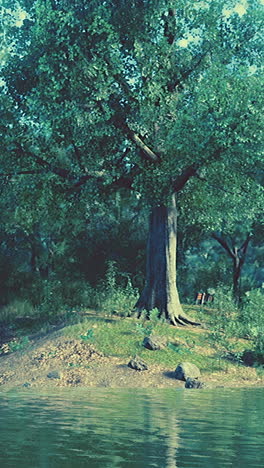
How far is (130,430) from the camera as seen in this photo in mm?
10383

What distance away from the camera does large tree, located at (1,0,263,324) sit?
872 inches

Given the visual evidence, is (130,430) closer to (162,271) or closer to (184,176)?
(184,176)

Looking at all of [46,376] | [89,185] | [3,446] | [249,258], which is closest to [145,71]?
[89,185]

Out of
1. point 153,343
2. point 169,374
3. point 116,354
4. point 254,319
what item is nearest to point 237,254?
point 254,319

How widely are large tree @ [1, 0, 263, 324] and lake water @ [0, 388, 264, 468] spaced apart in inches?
376

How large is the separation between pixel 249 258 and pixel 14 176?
4378cm

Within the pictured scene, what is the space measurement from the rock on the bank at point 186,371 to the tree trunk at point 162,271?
5489 millimetres

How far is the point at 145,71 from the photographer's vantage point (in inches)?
911

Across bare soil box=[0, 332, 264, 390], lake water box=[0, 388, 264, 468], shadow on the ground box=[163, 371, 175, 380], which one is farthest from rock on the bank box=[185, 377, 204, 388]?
lake water box=[0, 388, 264, 468]

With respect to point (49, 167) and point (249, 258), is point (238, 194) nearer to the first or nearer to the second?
point (49, 167)

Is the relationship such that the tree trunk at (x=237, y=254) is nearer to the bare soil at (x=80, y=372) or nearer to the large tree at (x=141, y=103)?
the large tree at (x=141, y=103)

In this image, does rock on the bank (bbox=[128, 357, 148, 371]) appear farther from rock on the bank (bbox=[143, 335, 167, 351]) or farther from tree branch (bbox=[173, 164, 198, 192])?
tree branch (bbox=[173, 164, 198, 192])

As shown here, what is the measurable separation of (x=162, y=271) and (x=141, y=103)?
6.10 m

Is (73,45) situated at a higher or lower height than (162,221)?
higher
